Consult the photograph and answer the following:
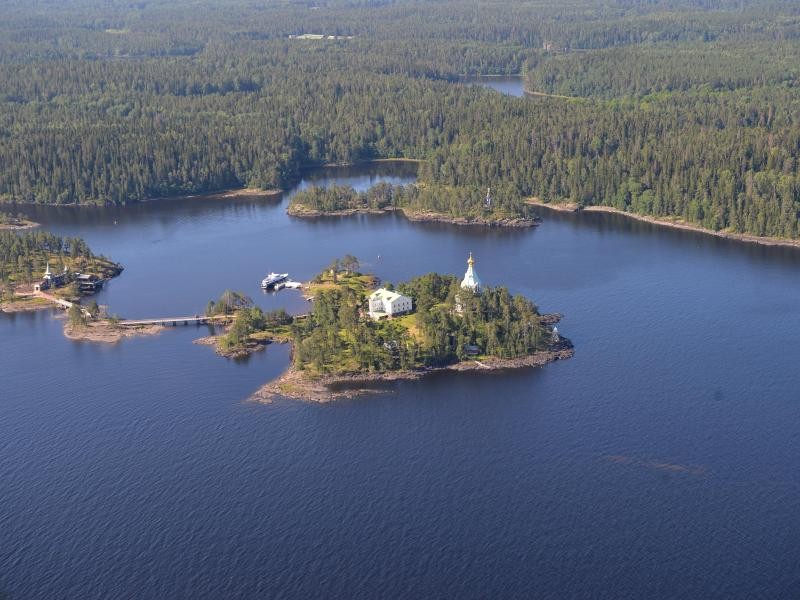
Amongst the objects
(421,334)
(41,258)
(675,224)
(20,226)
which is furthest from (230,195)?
(421,334)

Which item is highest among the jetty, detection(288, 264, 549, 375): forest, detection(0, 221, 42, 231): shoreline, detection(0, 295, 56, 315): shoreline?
detection(288, 264, 549, 375): forest

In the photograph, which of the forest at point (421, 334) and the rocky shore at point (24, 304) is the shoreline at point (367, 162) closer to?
the rocky shore at point (24, 304)

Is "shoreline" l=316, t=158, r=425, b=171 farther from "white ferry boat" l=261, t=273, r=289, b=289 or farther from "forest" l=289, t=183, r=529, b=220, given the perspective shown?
"white ferry boat" l=261, t=273, r=289, b=289

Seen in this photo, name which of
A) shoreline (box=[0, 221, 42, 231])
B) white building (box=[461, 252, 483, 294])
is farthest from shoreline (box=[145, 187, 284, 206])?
white building (box=[461, 252, 483, 294])

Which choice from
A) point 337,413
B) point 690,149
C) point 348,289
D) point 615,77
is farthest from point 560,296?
point 615,77

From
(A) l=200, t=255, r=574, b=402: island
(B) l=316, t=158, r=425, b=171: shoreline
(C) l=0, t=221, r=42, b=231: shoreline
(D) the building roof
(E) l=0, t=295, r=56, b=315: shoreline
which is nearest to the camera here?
(A) l=200, t=255, r=574, b=402: island

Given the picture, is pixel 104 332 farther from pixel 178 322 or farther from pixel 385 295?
pixel 385 295

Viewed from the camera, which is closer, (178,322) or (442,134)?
(178,322)
